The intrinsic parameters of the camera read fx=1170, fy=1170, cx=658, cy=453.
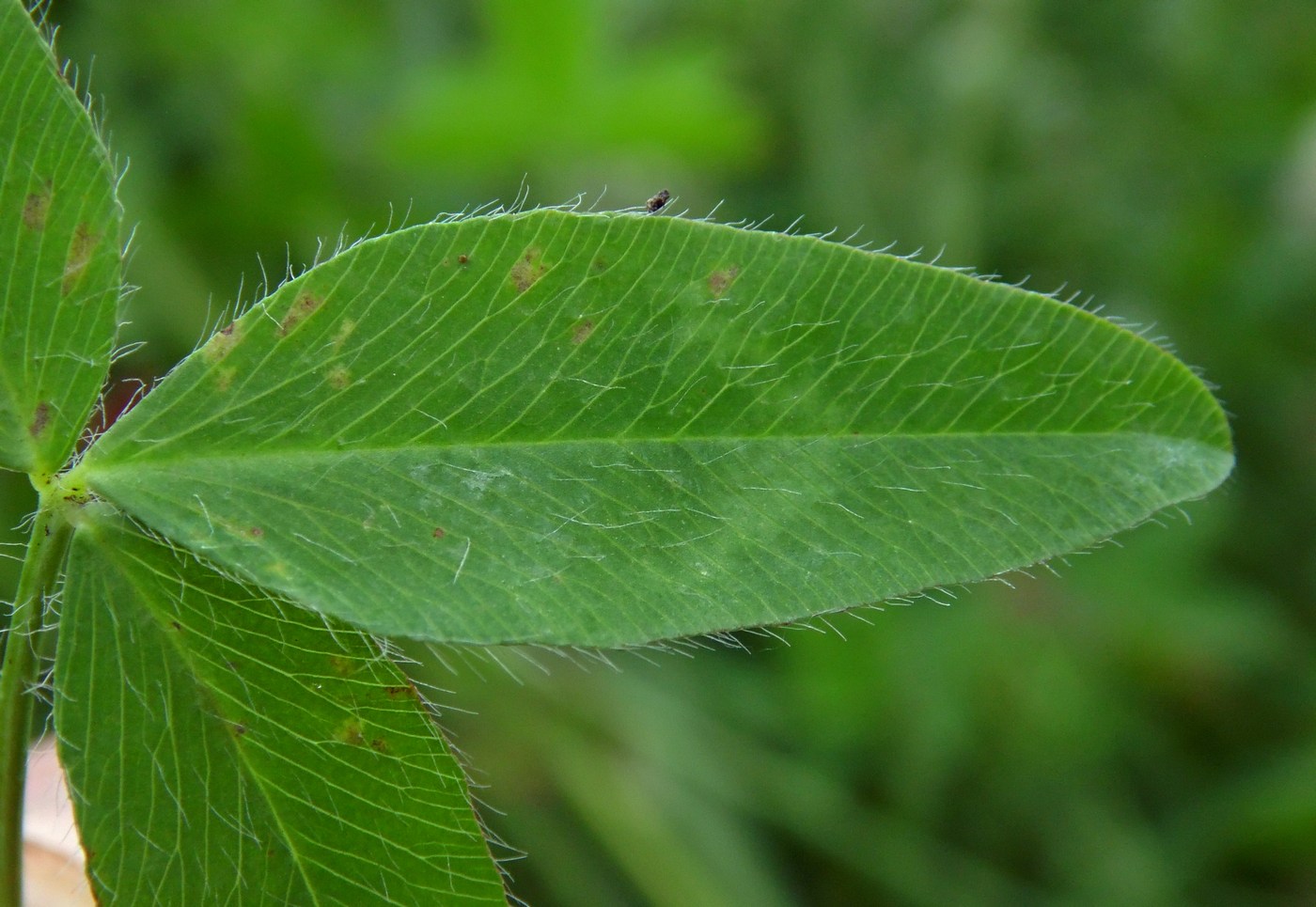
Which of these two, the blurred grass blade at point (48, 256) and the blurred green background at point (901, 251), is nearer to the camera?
the blurred grass blade at point (48, 256)

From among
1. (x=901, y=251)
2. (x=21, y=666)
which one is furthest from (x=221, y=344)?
(x=901, y=251)

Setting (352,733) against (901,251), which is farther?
(901,251)

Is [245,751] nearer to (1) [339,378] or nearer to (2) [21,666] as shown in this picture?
(2) [21,666]

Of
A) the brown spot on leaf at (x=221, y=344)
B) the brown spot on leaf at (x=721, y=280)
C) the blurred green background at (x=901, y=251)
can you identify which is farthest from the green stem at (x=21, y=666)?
the blurred green background at (x=901, y=251)

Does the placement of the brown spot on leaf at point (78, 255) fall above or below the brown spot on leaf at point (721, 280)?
below

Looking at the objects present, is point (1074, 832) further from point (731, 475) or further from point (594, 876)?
point (731, 475)

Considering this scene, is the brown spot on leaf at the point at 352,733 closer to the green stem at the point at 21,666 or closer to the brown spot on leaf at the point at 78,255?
the green stem at the point at 21,666

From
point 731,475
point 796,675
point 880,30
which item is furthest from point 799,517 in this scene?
point 880,30
